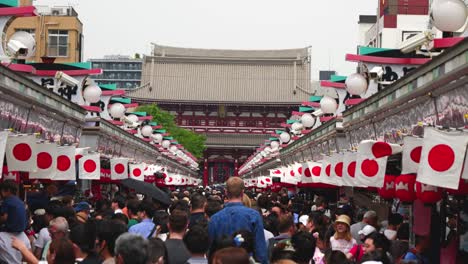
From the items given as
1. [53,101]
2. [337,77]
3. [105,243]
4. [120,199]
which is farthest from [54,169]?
[337,77]

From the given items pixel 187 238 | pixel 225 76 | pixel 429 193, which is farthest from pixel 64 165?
pixel 225 76

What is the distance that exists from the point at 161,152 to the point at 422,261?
47.0 metres

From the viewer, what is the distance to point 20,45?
2428cm

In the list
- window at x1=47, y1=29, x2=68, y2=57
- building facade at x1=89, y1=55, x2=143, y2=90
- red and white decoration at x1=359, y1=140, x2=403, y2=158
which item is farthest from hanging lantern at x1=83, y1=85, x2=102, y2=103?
building facade at x1=89, y1=55, x2=143, y2=90

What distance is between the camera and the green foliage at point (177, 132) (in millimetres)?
91625

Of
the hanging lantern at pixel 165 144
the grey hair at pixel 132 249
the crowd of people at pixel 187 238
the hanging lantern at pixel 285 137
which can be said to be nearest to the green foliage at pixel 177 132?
the hanging lantern at pixel 165 144

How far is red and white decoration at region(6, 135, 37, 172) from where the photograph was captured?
1641cm

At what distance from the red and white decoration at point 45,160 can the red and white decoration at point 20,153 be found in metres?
0.74

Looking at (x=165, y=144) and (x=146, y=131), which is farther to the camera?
(x=165, y=144)

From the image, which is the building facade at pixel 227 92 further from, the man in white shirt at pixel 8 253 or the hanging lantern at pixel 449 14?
the man in white shirt at pixel 8 253

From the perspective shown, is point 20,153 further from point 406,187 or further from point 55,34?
point 55,34

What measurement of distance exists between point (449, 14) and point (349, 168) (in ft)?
14.0

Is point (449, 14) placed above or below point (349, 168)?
above

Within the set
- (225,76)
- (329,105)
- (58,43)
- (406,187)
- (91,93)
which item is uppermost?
(225,76)
